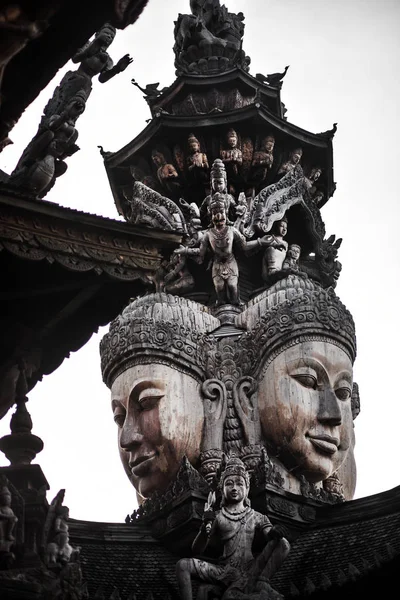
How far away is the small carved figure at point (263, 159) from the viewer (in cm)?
3158

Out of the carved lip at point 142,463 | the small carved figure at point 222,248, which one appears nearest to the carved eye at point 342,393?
the small carved figure at point 222,248

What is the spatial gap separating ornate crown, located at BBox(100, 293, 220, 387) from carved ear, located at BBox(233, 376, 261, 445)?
2.49ft

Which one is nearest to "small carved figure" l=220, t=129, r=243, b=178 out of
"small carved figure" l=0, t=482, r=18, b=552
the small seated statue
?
the small seated statue

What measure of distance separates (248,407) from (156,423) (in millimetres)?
1928

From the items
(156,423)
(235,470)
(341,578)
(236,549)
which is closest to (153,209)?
(156,423)

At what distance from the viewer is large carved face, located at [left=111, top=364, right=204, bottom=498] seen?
26891 millimetres

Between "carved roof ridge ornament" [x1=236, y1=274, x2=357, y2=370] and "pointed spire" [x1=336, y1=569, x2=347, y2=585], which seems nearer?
"pointed spire" [x1=336, y1=569, x2=347, y2=585]

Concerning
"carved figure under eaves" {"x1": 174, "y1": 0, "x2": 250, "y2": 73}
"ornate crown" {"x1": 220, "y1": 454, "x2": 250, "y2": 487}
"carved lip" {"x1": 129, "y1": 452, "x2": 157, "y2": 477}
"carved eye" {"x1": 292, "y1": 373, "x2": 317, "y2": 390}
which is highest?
"carved figure under eaves" {"x1": 174, "y1": 0, "x2": 250, "y2": 73}

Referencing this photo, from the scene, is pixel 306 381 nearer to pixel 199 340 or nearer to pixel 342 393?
pixel 342 393

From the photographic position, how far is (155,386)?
89.4ft

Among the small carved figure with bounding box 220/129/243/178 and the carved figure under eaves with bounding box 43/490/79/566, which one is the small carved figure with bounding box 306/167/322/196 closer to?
the small carved figure with bounding box 220/129/243/178

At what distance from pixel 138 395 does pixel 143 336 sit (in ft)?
3.70

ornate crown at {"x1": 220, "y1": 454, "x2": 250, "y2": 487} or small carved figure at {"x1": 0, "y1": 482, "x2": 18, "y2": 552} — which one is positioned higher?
ornate crown at {"x1": 220, "y1": 454, "x2": 250, "y2": 487}

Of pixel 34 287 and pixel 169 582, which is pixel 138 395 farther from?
pixel 34 287
